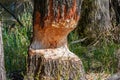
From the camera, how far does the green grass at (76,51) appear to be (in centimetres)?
502

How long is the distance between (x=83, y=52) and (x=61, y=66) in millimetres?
1848

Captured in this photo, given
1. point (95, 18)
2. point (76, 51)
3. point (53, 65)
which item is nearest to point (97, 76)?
point (53, 65)

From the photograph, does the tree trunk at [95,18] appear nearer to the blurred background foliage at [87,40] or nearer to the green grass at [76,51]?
the blurred background foliage at [87,40]

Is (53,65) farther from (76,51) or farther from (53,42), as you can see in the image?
(76,51)

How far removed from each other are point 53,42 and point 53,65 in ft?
0.78

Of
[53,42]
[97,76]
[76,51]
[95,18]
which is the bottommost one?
[97,76]

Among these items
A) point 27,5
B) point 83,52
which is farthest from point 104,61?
point 27,5

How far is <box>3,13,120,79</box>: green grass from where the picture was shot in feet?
16.5

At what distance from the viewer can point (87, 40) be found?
6637 mm

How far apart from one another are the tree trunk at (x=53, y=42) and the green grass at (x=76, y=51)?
0.62 meters

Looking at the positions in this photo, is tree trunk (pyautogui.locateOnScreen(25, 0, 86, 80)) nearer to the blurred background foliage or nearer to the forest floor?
the forest floor

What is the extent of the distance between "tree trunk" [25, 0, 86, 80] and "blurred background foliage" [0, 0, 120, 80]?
546mm

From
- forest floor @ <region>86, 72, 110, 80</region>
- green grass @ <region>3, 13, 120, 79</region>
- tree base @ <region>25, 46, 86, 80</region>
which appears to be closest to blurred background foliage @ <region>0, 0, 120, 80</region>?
green grass @ <region>3, 13, 120, 79</region>

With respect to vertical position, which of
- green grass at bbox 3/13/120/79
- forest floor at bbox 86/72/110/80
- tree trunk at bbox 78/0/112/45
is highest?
tree trunk at bbox 78/0/112/45
